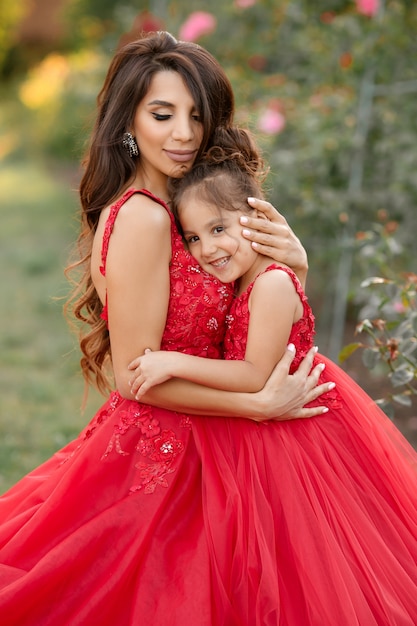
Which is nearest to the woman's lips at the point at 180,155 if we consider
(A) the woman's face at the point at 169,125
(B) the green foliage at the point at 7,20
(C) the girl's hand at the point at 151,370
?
(A) the woman's face at the point at 169,125

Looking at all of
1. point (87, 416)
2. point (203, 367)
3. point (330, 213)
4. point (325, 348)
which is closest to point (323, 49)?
point (330, 213)

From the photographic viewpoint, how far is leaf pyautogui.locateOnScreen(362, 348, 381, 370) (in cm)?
291

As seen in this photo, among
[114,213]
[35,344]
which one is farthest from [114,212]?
[35,344]

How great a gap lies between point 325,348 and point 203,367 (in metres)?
3.07

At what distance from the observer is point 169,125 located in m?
2.45

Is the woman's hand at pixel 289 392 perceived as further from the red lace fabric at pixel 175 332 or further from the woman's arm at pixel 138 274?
the woman's arm at pixel 138 274

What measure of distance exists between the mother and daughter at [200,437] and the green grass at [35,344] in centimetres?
80

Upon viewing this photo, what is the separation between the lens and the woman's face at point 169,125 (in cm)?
245

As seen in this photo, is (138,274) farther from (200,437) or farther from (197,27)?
(197,27)

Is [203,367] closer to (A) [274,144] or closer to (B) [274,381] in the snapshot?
(B) [274,381]

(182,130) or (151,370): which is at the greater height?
(182,130)

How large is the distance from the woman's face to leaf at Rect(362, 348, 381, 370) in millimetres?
932

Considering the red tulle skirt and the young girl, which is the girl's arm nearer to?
the young girl

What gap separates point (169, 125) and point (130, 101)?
142 millimetres
